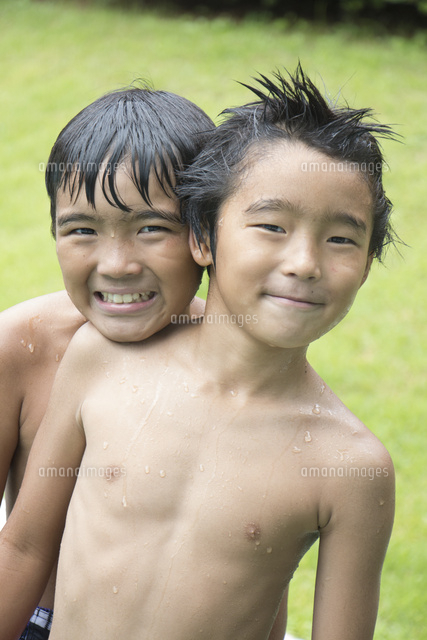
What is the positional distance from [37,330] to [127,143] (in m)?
0.66

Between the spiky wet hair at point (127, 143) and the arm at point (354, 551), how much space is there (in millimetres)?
812

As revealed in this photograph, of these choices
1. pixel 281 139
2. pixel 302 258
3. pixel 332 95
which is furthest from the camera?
pixel 332 95

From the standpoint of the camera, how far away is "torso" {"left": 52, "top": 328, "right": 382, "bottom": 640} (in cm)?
183

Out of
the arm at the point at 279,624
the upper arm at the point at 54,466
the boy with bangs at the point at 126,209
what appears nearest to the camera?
the boy with bangs at the point at 126,209

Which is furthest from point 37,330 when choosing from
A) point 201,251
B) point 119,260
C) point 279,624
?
point 279,624

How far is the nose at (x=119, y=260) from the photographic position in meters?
1.88

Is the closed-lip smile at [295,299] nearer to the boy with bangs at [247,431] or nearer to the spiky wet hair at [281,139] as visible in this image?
the boy with bangs at [247,431]

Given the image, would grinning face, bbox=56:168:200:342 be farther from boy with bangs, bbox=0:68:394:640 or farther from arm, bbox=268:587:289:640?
arm, bbox=268:587:289:640

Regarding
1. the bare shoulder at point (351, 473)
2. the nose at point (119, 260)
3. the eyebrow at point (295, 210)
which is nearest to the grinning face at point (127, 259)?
the nose at point (119, 260)

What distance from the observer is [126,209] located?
73.3 inches

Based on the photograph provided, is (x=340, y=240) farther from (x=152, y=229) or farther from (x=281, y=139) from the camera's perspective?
(x=152, y=229)

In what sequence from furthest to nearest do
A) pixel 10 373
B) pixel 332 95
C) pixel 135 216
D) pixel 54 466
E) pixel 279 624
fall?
1. pixel 332 95
2. pixel 279 624
3. pixel 10 373
4. pixel 54 466
5. pixel 135 216

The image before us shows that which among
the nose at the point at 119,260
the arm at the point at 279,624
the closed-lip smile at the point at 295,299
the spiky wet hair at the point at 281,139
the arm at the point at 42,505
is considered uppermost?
the spiky wet hair at the point at 281,139

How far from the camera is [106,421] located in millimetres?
1960
